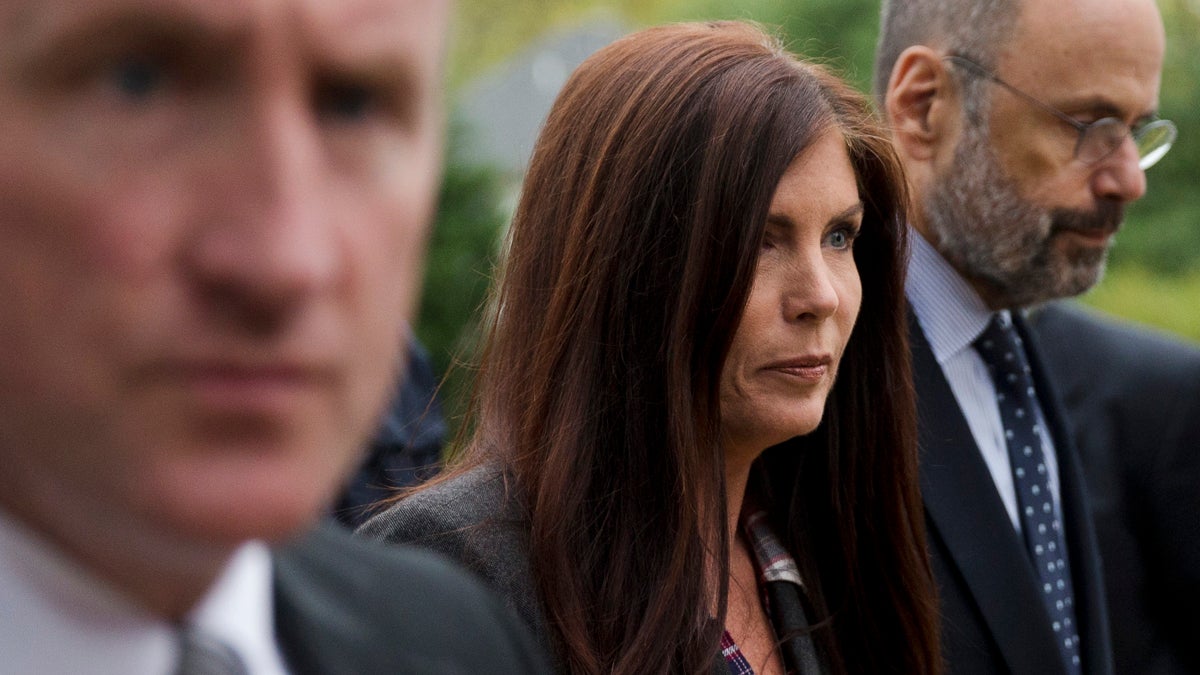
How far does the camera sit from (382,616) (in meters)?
1.49

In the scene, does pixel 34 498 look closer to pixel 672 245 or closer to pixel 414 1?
pixel 414 1

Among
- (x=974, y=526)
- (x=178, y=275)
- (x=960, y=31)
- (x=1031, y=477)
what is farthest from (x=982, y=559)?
(x=178, y=275)

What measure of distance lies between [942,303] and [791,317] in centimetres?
105

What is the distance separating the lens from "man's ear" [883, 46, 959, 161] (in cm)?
375

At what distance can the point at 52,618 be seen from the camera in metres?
0.99

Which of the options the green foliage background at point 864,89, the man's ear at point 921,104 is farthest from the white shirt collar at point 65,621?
the man's ear at point 921,104

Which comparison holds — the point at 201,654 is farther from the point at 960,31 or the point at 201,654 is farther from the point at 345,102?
the point at 960,31

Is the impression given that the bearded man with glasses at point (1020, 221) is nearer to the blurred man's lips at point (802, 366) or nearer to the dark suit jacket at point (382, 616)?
the blurred man's lips at point (802, 366)

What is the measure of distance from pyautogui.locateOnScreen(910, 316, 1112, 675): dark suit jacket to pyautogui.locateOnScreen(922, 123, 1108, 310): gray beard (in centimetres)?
32

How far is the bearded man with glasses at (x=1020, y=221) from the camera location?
11.0 feet

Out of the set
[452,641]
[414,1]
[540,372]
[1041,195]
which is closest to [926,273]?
[1041,195]

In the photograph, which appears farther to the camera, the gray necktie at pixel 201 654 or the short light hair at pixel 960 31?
the short light hair at pixel 960 31

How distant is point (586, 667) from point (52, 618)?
1.47m

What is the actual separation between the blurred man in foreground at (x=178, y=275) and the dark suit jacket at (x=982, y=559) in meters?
2.46
